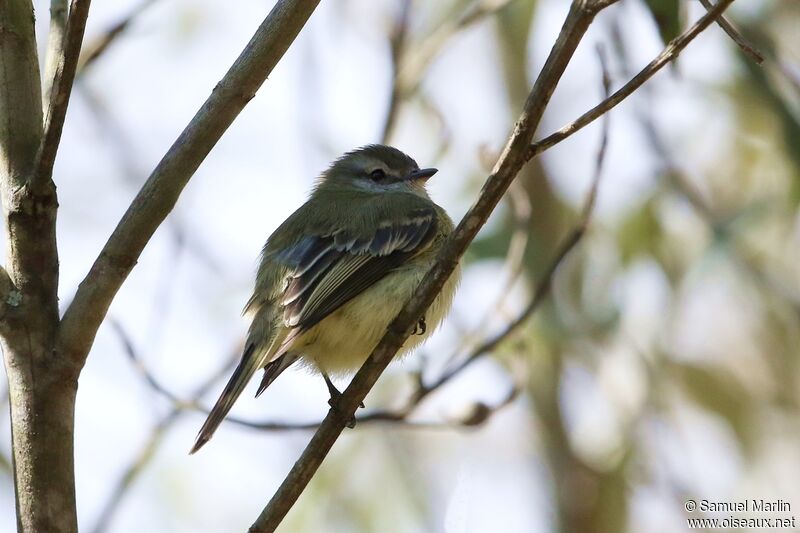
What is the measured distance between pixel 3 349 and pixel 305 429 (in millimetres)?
1983

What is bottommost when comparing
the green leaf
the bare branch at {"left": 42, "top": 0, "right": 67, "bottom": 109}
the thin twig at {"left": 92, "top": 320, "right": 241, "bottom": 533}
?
the thin twig at {"left": 92, "top": 320, "right": 241, "bottom": 533}

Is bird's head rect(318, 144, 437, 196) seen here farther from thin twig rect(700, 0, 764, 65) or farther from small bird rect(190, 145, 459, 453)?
thin twig rect(700, 0, 764, 65)

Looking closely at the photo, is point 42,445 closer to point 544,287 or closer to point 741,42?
point 741,42

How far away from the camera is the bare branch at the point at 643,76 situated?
251 centimetres

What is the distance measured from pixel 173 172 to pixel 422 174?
3.00 m

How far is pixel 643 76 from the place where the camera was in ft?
8.52

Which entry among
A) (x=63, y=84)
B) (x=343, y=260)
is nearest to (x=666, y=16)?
(x=343, y=260)

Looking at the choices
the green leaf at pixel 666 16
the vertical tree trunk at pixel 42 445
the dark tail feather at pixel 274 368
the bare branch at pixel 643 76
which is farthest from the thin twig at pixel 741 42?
the dark tail feather at pixel 274 368

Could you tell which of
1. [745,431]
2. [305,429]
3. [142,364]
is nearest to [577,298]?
[745,431]

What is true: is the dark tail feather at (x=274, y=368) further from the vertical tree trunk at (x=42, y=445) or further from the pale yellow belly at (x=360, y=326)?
the vertical tree trunk at (x=42, y=445)

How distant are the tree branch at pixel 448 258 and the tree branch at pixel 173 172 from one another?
65 cm

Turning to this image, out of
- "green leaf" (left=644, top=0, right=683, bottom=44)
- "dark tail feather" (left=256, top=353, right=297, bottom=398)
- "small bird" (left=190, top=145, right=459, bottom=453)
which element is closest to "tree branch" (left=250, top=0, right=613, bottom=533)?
"small bird" (left=190, top=145, right=459, bottom=453)

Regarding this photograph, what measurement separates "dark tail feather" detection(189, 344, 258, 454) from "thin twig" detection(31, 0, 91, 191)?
112 cm

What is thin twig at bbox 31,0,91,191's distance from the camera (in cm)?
246
